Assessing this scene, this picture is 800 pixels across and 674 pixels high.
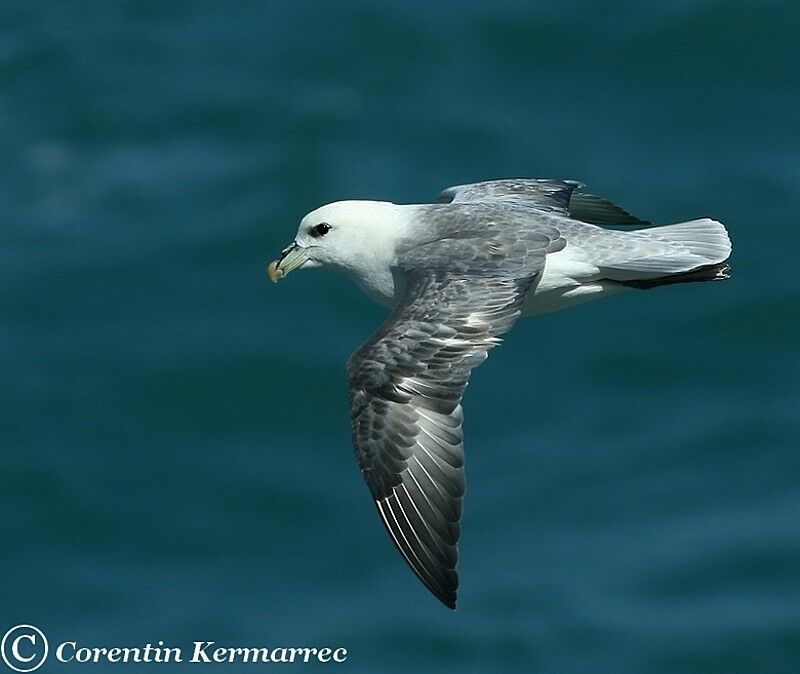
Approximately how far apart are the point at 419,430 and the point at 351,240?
1679 mm

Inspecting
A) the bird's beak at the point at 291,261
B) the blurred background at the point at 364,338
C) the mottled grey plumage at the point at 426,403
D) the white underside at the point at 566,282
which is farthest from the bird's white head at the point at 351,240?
the blurred background at the point at 364,338

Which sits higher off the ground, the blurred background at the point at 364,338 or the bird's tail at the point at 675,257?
the blurred background at the point at 364,338

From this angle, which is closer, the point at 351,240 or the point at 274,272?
the point at 351,240

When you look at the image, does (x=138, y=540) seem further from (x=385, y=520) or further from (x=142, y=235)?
(x=385, y=520)

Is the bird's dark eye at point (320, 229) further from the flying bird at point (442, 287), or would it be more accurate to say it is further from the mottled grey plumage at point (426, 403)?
the mottled grey plumage at point (426, 403)

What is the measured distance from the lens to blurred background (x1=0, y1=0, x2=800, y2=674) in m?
17.2

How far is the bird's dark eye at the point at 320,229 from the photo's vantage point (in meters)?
9.95

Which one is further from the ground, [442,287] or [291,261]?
[291,261]

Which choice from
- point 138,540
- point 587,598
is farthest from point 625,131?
point 138,540

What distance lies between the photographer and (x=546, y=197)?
428 inches

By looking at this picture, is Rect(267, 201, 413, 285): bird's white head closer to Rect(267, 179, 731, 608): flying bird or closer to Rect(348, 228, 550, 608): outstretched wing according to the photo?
Rect(267, 179, 731, 608): flying bird

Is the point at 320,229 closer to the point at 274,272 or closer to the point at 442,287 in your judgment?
the point at 274,272

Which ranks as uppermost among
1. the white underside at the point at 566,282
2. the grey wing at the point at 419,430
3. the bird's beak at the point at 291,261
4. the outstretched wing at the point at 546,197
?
the outstretched wing at the point at 546,197

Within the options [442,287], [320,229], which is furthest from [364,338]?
[442,287]
